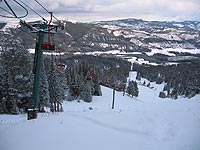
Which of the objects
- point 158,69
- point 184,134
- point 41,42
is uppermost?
point 41,42

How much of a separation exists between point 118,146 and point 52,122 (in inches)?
128

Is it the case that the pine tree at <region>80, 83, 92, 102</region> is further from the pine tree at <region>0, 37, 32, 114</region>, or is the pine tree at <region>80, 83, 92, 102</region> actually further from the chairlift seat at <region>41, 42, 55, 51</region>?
the chairlift seat at <region>41, 42, 55, 51</region>

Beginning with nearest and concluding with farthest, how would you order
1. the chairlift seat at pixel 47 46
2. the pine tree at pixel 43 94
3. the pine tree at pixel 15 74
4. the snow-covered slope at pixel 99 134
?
the snow-covered slope at pixel 99 134 → the chairlift seat at pixel 47 46 → the pine tree at pixel 15 74 → the pine tree at pixel 43 94

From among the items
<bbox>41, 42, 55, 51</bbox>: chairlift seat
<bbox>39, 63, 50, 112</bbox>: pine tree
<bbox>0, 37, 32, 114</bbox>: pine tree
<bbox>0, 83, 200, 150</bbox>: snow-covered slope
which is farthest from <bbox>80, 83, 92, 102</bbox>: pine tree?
<bbox>0, 83, 200, 150</bbox>: snow-covered slope

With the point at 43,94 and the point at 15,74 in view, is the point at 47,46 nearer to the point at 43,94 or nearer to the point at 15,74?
the point at 15,74

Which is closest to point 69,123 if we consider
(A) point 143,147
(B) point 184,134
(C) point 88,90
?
(A) point 143,147

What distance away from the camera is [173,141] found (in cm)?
1160

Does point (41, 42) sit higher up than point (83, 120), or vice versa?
point (41, 42)

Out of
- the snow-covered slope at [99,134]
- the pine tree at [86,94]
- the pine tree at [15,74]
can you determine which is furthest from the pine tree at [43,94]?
the pine tree at [86,94]

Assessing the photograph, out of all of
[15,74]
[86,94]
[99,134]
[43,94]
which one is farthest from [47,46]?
[86,94]

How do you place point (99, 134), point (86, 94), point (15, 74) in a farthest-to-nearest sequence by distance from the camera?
1. point (86, 94)
2. point (15, 74)
3. point (99, 134)

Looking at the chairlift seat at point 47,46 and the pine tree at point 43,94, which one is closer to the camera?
the chairlift seat at point 47,46

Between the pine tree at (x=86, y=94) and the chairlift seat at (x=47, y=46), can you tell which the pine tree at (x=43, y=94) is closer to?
the chairlift seat at (x=47, y=46)

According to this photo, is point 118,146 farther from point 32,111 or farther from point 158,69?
point 158,69
